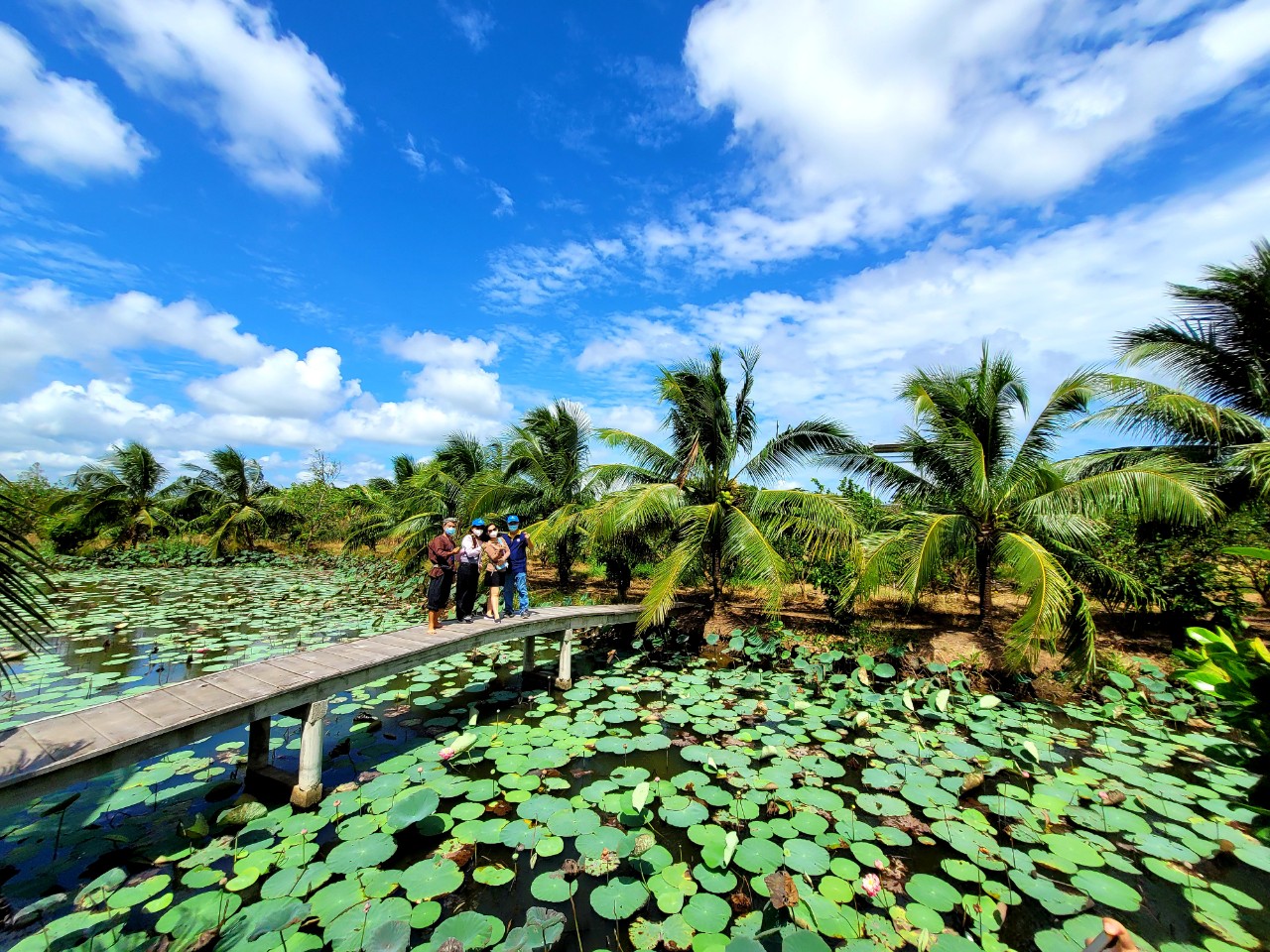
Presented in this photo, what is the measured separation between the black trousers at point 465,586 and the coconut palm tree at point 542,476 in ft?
14.3

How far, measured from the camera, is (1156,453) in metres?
7.28

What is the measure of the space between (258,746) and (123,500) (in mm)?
19287

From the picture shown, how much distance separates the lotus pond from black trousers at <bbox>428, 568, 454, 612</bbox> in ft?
3.70

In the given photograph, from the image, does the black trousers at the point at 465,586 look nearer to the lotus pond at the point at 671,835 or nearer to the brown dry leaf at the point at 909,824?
the lotus pond at the point at 671,835

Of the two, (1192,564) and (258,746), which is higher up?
(1192,564)

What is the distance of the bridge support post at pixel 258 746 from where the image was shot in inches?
171

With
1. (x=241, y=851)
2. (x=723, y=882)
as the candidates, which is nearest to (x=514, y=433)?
(x=241, y=851)

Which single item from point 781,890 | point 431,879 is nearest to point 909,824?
point 781,890

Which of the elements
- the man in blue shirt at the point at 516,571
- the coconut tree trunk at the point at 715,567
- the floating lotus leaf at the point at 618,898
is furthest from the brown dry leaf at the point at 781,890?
the coconut tree trunk at the point at 715,567

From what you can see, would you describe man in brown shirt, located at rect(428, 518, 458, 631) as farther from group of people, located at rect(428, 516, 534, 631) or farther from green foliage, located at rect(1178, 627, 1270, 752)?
green foliage, located at rect(1178, 627, 1270, 752)

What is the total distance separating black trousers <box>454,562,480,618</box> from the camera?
6590 mm

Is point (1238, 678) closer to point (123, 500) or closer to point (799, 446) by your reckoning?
point (799, 446)

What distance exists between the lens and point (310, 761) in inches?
162

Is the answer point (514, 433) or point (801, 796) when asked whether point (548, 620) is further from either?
point (514, 433)
